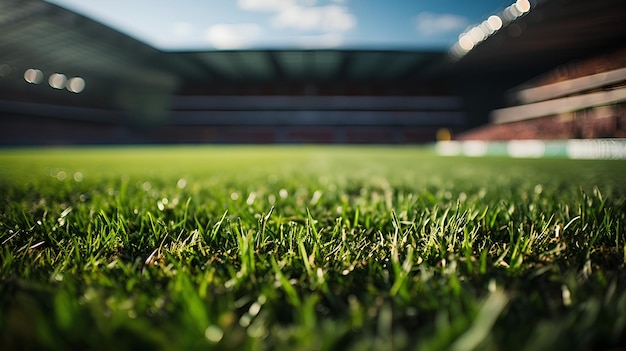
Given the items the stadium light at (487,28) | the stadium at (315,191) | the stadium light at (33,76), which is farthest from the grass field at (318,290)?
the stadium light at (33,76)

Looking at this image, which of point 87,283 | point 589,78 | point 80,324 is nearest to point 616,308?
point 80,324

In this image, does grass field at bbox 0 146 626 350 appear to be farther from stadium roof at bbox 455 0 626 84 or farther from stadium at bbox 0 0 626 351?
stadium roof at bbox 455 0 626 84

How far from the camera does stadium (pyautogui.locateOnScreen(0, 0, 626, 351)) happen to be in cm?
47

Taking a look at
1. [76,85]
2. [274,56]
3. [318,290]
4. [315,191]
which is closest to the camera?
[318,290]

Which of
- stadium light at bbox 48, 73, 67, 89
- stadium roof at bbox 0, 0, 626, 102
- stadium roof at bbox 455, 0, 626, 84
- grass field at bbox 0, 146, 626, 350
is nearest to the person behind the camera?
grass field at bbox 0, 146, 626, 350

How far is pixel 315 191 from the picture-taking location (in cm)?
185

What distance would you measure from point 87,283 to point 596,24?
2446 cm

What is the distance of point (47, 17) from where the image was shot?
1806cm

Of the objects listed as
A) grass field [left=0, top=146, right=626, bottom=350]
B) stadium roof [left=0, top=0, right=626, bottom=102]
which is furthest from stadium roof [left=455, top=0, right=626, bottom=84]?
grass field [left=0, top=146, right=626, bottom=350]

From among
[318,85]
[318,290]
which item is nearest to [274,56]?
[318,85]

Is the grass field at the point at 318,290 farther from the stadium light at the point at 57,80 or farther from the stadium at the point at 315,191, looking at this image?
the stadium light at the point at 57,80

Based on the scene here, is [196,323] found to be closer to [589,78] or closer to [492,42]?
[589,78]

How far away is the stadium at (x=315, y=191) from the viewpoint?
47cm

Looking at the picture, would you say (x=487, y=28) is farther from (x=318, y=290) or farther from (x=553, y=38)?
(x=318, y=290)
